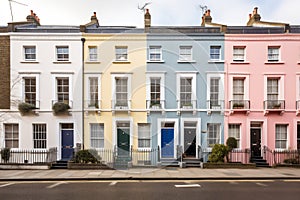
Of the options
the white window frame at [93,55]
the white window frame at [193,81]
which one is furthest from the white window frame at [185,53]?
the white window frame at [93,55]

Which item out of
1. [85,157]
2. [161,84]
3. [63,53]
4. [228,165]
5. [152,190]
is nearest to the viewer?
[152,190]

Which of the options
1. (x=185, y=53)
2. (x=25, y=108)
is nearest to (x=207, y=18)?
(x=185, y=53)

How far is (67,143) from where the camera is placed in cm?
1748

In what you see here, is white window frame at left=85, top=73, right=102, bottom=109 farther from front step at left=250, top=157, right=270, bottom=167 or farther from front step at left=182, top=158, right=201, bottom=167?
front step at left=250, top=157, right=270, bottom=167

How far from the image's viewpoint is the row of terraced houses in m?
17.0

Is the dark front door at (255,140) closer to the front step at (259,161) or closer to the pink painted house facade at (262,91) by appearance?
the pink painted house facade at (262,91)

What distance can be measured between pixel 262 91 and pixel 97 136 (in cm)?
1170

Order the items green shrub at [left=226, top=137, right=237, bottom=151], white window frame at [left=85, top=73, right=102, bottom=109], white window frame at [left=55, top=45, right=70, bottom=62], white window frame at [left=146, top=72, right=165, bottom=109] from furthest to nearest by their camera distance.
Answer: white window frame at [left=55, top=45, right=70, bottom=62], white window frame at [left=146, top=72, right=165, bottom=109], white window frame at [left=85, top=73, right=102, bottom=109], green shrub at [left=226, top=137, right=237, bottom=151]

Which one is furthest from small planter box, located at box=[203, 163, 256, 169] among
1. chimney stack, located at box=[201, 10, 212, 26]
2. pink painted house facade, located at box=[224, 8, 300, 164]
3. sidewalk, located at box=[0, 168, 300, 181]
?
chimney stack, located at box=[201, 10, 212, 26]

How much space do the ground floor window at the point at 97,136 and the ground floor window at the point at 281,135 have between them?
12.1 meters

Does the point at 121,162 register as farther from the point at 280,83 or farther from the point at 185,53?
the point at 280,83

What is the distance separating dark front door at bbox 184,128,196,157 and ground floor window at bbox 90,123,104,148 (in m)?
5.74

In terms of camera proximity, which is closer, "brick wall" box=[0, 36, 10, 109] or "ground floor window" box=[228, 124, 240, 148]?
"brick wall" box=[0, 36, 10, 109]

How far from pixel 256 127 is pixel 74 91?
13.0 metres
